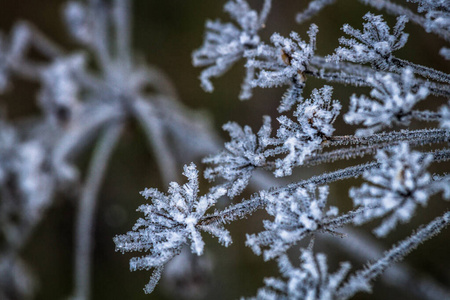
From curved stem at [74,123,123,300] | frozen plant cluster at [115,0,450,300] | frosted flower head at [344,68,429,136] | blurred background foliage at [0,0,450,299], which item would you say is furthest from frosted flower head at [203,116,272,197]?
blurred background foliage at [0,0,450,299]

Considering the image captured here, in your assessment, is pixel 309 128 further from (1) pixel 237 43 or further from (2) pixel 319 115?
(1) pixel 237 43

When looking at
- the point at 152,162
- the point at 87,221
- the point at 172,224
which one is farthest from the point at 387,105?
the point at 152,162

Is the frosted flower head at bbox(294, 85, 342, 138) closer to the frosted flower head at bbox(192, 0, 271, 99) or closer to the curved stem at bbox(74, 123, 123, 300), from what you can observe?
the frosted flower head at bbox(192, 0, 271, 99)

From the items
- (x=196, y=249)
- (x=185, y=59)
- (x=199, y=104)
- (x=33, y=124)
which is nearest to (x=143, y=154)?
(x=199, y=104)

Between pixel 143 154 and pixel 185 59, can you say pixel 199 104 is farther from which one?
pixel 143 154

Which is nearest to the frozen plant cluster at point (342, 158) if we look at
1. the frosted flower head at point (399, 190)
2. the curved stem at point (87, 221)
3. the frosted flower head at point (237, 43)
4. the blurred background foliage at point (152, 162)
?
the frosted flower head at point (399, 190)
